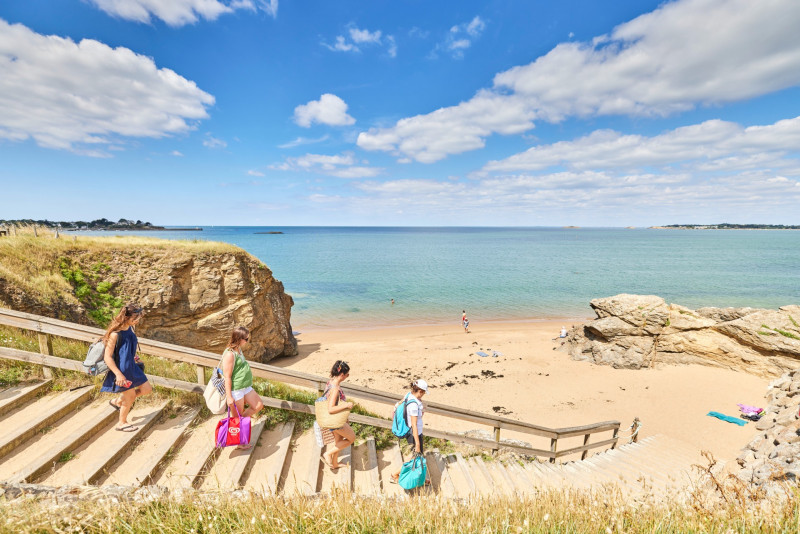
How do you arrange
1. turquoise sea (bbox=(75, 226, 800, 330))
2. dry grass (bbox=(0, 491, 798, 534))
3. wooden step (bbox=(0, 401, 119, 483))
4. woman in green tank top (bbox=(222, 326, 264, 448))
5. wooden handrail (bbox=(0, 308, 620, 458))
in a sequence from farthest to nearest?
turquoise sea (bbox=(75, 226, 800, 330)), wooden handrail (bbox=(0, 308, 620, 458)), woman in green tank top (bbox=(222, 326, 264, 448)), wooden step (bbox=(0, 401, 119, 483)), dry grass (bbox=(0, 491, 798, 534))

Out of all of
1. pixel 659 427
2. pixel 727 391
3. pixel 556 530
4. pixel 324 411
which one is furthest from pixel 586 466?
pixel 727 391

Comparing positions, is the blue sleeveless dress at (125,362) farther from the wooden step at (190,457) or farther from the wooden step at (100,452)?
the wooden step at (190,457)

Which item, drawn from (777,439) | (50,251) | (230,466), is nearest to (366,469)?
(230,466)

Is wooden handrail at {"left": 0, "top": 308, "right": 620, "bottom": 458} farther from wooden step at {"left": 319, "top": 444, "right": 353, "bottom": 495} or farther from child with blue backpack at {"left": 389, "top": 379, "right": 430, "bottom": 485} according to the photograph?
wooden step at {"left": 319, "top": 444, "right": 353, "bottom": 495}

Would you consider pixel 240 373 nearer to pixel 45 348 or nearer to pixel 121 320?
pixel 121 320

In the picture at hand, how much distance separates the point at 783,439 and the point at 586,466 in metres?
5.84

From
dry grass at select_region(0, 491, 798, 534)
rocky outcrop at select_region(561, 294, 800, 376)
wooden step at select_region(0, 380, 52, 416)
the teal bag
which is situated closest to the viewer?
dry grass at select_region(0, 491, 798, 534)

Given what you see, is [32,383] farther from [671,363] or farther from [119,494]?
[671,363]

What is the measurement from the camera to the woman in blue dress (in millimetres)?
4625

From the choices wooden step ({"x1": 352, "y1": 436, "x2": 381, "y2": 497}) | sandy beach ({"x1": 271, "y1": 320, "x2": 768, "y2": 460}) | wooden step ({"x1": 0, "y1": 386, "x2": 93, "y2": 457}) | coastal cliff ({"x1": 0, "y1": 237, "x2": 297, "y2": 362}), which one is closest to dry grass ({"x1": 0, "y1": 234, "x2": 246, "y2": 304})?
coastal cliff ({"x1": 0, "y1": 237, "x2": 297, "y2": 362})

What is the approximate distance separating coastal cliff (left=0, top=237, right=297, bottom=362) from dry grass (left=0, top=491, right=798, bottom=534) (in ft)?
36.6

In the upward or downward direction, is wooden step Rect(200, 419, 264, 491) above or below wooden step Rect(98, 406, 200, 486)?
below

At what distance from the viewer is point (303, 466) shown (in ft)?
15.7

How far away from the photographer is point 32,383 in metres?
5.30
